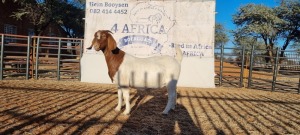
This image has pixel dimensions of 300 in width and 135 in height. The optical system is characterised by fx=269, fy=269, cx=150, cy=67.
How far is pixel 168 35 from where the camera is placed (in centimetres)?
1116

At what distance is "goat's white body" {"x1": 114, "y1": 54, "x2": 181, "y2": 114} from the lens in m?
5.70

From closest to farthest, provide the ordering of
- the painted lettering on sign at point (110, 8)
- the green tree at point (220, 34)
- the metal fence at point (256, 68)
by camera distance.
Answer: the painted lettering on sign at point (110, 8) < the metal fence at point (256, 68) < the green tree at point (220, 34)

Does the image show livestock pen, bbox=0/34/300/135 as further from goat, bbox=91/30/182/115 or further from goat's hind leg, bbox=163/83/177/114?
goat, bbox=91/30/182/115

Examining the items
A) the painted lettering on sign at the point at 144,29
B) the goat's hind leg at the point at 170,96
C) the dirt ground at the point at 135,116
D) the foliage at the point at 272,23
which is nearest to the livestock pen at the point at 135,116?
the dirt ground at the point at 135,116

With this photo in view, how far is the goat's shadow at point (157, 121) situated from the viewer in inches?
186

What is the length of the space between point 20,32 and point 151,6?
69.7 feet

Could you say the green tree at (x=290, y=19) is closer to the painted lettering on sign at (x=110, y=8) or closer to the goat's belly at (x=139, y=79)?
the painted lettering on sign at (x=110, y=8)

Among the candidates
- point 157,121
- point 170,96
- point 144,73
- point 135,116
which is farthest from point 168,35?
point 157,121

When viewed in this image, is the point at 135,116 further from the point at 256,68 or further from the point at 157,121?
the point at 256,68

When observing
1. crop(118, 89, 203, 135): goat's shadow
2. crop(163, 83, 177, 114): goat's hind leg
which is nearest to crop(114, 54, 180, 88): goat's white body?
crop(163, 83, 177, 114): goat's hind leg

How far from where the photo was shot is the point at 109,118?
5352 mm

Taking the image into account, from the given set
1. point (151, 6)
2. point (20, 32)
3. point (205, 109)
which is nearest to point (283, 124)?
point (205, 109)

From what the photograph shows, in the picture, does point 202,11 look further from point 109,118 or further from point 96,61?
point 109,118

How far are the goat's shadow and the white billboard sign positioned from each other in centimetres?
426
